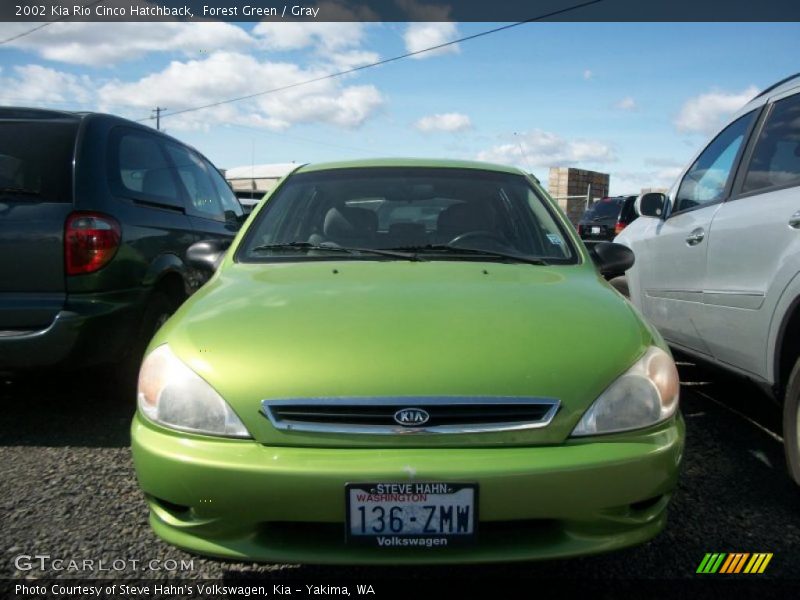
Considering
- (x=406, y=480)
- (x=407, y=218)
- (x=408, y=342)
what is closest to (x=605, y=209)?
(x=407, y=218)

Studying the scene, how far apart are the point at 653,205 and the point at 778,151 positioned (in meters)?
1.10

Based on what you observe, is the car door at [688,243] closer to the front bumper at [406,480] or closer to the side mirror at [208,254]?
the front bumper at [406,480]

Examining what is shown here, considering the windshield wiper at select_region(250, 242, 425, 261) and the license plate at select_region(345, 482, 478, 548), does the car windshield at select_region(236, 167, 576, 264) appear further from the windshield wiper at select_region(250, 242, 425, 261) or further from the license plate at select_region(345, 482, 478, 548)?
the license plate at select_region(345, 482, 478, 548)

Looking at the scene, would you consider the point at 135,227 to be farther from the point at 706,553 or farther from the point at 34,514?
the point at 706,553

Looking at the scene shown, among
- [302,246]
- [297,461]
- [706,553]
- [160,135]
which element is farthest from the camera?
[160,135]

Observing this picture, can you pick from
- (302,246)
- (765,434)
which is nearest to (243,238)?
(302,246)

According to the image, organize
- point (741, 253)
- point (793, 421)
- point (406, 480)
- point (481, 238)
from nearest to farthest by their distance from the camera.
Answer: point (406, 480) → point (793, 421) → point (481, 238) → point (741, 253)

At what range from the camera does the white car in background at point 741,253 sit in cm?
276

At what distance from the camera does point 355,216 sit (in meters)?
3.09

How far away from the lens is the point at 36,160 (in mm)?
3477

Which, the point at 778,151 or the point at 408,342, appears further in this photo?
the point at 778,151

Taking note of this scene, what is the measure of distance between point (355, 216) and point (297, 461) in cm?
155

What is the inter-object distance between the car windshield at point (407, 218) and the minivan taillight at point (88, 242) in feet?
3.19

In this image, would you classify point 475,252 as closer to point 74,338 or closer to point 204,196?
point 74,338
